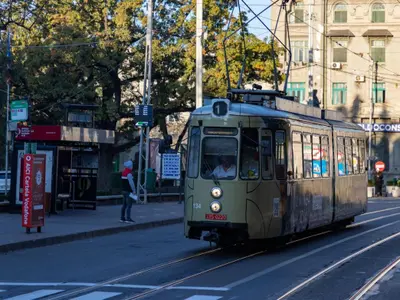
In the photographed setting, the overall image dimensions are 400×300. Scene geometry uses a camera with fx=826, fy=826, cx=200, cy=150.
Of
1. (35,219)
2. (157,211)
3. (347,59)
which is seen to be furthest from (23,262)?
(347,59)

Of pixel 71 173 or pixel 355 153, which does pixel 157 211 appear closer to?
pixel 71 173

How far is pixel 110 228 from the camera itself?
71.8 ft

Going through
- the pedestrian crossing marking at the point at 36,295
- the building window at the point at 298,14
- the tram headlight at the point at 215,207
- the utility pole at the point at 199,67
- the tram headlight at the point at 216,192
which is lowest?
the pedestrian crossing marking at the point at 36,295

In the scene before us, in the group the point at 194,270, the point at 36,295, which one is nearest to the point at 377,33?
the point at 194,270

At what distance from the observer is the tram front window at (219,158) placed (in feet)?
52.4

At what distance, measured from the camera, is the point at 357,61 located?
202 feet

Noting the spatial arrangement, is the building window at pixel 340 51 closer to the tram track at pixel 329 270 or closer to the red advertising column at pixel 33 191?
the tram track at pixel 329 270

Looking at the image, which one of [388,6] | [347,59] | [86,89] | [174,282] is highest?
[388,6]

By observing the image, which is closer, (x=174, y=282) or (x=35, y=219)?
(x=174, y=282)

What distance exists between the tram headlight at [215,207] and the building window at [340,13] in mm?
47863

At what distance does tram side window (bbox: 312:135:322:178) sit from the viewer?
1920 cm

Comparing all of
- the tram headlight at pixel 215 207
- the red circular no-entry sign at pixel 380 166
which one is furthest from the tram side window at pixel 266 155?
the red circular no-entry sign at pixel 380 166

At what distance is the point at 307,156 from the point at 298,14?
44369 millimetres

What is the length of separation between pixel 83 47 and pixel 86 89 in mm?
2156
